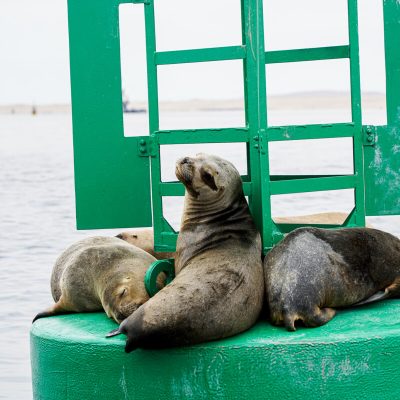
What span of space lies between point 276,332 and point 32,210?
12.8 metres

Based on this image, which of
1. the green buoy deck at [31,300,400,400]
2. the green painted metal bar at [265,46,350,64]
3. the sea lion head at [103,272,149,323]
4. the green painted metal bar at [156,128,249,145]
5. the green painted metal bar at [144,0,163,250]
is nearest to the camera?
the green buoy deck at [31,300,400,400]

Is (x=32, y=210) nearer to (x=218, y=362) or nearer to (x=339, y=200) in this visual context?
(x=339, y=200)

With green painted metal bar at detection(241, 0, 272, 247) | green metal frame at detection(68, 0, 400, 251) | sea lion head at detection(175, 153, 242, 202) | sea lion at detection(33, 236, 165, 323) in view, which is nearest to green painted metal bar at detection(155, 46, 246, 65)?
green metal frame at detection(68, 0, 400, 251)

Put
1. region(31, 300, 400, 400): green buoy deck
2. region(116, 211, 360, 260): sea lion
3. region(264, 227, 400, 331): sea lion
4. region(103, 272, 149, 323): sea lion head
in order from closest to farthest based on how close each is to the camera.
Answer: region(31, 300, 400, 400): green buoy deck, region(264, 227, 400, 331): sea lion, region(103, 272, 149, 323): sea lion head, region(116, 211, 360, 260): sea lion

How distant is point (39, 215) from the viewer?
17.2 m

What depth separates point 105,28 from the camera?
6.50 meters

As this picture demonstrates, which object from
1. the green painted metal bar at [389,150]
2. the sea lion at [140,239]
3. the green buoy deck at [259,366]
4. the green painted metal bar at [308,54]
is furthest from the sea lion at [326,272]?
the sea lion at [140,239]

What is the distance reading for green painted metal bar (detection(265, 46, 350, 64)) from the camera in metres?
6.28

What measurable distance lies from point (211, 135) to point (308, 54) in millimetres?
822

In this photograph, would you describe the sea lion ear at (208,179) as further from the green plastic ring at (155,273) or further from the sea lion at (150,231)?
the sea lion at (150,231)

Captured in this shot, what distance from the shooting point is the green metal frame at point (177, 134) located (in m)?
5.97

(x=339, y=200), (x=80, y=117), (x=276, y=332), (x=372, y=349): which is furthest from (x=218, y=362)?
(x=339, y=200)

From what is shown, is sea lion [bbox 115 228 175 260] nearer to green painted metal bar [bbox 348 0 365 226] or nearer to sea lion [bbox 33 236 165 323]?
sea lion [bbox 33 236 165 323]

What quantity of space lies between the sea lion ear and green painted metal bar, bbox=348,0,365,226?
2.45 ft
